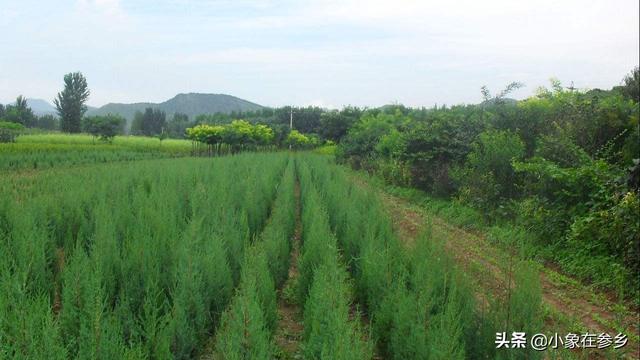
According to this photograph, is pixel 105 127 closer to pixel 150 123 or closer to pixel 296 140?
pixel 296 140

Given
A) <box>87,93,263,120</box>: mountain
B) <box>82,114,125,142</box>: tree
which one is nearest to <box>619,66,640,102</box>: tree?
<box>82,114,125,142</box>: tree

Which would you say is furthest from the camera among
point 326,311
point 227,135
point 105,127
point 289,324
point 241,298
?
point 105,127

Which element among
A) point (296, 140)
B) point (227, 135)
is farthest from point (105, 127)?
point (296, 140)

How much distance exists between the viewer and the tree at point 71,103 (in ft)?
225

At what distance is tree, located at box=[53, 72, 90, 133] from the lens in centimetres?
6862

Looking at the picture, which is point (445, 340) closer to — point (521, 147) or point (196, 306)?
point (196, 306)

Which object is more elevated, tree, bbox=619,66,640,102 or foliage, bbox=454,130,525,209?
tree, bbox=619,66,640,102

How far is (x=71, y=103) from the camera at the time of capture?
68.7 metres

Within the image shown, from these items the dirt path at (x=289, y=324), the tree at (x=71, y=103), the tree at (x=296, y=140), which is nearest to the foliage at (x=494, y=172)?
the dirt path at (x=289, y=324)

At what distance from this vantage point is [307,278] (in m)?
5.75

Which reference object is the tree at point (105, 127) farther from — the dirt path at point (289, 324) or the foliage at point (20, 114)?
the dirt path at point (289, 324)

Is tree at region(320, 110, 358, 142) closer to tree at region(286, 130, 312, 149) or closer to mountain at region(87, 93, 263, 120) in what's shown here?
tree at region(286, 130, 312, 149)

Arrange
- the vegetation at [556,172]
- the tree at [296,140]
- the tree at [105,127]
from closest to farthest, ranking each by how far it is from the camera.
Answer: the vegetation at [556,172] < the tree at [105,127] < the tree at [296,140]

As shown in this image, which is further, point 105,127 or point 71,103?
point 71,103
